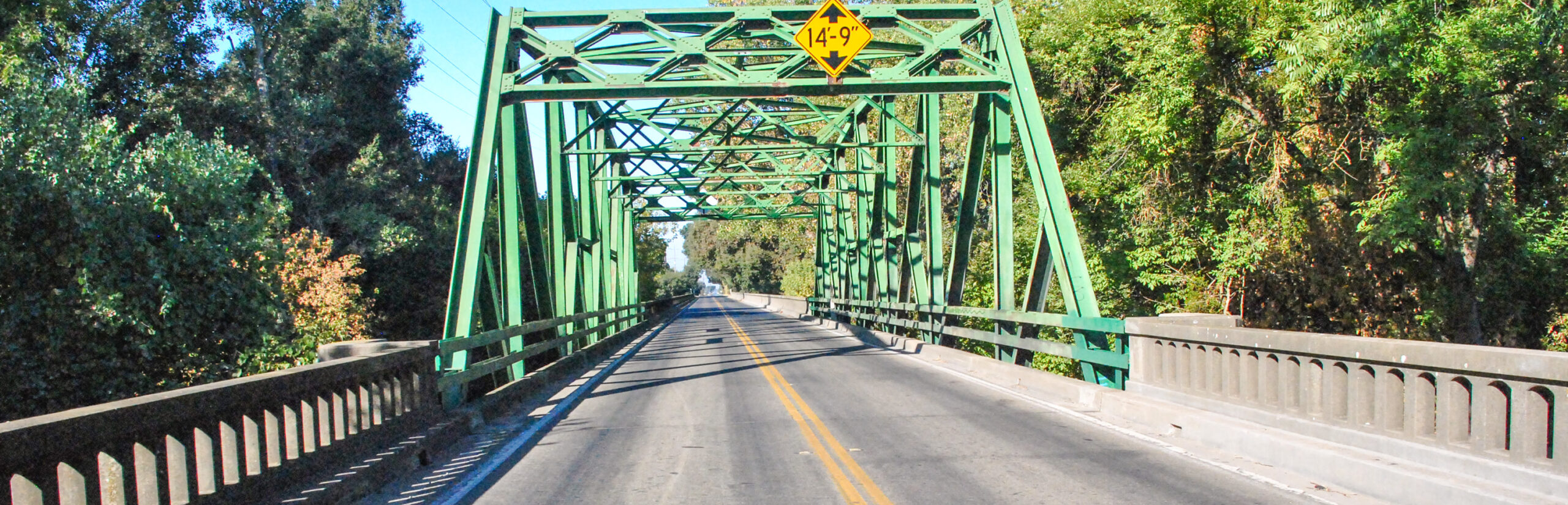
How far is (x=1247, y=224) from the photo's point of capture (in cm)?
1902

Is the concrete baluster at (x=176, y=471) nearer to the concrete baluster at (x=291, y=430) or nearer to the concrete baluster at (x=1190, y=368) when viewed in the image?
the concrete baluster at (x=291, y=430)

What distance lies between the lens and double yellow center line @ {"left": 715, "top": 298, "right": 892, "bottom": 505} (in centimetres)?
649

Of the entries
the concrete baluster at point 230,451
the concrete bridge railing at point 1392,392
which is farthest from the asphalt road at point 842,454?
the concrete baluster at point 230,451

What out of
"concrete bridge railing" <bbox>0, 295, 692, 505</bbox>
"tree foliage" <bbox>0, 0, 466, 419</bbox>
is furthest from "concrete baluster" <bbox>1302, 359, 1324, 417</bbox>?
"tree foliage" <bbox>0, 0, 466, 419</bbox>

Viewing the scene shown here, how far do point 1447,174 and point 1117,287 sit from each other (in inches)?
388

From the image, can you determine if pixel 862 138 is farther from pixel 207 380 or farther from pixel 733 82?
pixel 207 380

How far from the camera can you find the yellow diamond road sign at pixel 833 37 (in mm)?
13031

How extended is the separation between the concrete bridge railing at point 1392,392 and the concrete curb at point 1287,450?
0.11 m

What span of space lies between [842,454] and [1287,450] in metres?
3.28

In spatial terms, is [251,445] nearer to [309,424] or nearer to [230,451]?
[230,451]

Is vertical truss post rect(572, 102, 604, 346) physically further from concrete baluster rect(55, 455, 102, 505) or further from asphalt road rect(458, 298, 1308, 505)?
concrete baluster rect(55, 455, 102, 505)

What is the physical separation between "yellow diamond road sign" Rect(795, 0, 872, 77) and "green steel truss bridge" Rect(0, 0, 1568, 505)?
4.3 inches

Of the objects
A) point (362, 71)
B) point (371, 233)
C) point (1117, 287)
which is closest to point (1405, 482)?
point (1117, 287)

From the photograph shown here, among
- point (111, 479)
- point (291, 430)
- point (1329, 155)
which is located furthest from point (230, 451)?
point (1329, 155)
